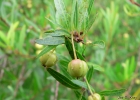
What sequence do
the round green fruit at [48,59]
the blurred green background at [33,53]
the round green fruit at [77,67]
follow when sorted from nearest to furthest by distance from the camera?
the round green fruit at [77,67] < the round green fruit at [48,59] < the blurred green background at [33,53]

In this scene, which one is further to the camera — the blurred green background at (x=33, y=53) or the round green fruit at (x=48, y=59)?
the blurred green background at (x=33, y=53)

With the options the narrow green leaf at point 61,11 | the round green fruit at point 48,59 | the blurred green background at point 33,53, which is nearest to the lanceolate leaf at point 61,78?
the round green fruit at point 48,59

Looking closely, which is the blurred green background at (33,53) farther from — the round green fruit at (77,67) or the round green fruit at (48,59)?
the round green fruit at (77,67)

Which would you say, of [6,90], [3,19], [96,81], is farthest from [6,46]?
[96,81]

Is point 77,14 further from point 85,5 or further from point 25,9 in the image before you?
point 25,9

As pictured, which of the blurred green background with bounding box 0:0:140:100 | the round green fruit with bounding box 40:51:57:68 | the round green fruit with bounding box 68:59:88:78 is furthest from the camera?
the blurred green background with bounding box 0:0:140:100

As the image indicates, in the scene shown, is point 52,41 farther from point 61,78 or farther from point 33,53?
point 33,53

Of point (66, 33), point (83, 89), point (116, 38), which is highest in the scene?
point (116, 38)

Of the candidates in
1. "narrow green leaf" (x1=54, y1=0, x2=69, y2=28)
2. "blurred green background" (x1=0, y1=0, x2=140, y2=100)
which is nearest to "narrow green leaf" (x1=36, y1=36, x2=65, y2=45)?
"narrow green leaf" (x1=54, y1=0, x2=69, y2=28)

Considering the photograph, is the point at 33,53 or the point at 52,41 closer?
the point at 52,41

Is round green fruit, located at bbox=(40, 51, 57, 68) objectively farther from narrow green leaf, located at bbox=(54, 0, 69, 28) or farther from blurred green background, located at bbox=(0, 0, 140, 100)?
blurred green background, located at bbox=(0, 0, 140, 100)

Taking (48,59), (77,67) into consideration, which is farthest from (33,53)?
(77,67)
